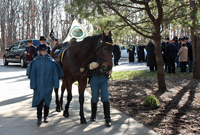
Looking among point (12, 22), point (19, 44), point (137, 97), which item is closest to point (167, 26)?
point (137, 97)

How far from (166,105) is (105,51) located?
320cm

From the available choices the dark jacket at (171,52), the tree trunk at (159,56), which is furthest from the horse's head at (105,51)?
the dark jacket at (171,52)

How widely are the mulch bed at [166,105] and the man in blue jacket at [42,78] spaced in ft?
7.21

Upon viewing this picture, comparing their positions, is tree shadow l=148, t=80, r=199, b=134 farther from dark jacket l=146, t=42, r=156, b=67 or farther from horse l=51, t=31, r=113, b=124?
dark jacket l=146, t=42, r=156, b=67

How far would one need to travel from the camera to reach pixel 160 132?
16.4 feet

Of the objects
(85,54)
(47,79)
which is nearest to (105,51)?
(85,54)

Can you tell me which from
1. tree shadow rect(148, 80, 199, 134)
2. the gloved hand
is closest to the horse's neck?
the gloved hand

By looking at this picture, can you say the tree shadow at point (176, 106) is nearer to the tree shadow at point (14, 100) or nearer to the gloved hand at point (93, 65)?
the gloved hand at point (93, 65)

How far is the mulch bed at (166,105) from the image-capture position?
212 inches

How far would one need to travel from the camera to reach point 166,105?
7.23 m

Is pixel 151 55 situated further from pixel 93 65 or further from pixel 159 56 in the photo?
pixel 93 65

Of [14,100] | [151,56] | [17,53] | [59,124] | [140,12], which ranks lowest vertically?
[59,124]

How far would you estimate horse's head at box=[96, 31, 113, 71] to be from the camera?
16.1 feet

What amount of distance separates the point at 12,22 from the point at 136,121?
4902cm
